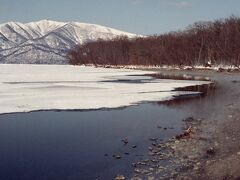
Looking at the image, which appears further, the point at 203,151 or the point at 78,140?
the point at 78,140

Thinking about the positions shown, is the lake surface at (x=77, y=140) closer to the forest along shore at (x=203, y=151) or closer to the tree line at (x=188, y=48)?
the forest along shore at (x=203, y=151)

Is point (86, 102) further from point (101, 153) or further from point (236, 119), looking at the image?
point (101, 153)

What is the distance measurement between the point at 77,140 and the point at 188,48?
10928 cm

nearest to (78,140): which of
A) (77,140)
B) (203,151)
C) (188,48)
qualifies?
(77,140)

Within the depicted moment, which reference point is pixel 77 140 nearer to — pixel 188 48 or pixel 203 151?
pixel 203 151

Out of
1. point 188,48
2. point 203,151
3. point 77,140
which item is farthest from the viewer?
point 188,48

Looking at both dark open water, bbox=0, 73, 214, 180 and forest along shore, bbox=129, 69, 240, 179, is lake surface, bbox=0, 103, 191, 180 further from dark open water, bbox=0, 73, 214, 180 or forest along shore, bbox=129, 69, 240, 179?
forest along shore, bbox=129, 69, 240, 179

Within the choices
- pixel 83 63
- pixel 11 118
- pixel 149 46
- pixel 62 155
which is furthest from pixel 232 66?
pixel 83 63

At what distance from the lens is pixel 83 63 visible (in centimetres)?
19500

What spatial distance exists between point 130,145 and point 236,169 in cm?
565

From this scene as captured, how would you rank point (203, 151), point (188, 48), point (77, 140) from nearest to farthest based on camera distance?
point (203, 151) → point (77, 140) → point (188, 48)

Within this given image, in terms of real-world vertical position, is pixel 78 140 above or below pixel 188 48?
below

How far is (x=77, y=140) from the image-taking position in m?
17.3

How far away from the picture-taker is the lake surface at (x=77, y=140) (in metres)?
13.0
